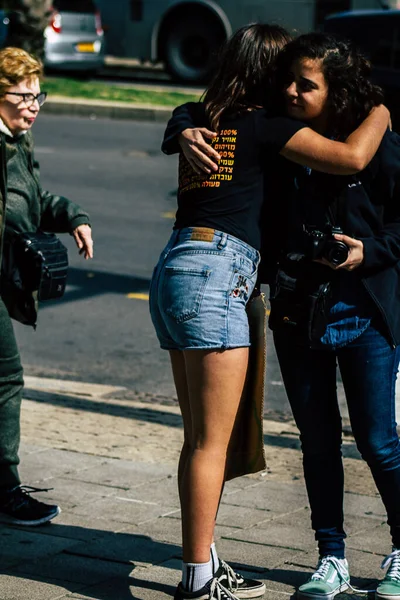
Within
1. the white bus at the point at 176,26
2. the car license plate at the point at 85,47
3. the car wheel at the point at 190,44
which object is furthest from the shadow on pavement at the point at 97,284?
the car license plate at the point at 85,47

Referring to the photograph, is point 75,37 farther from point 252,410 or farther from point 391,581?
point 391,581

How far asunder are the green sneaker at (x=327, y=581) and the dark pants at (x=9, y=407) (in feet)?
4.58

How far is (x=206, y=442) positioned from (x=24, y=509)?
3.93 feet

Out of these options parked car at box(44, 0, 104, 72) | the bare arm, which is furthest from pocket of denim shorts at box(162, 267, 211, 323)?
parked car at box(44, 0, 104, 72)

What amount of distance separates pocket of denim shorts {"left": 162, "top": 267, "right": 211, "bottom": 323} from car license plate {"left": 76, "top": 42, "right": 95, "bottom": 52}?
56.9 feet

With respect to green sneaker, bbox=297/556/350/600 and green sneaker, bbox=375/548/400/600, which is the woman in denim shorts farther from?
green sneaker, bbox=375/548/400/600

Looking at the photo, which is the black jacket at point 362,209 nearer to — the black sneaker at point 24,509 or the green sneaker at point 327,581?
the green sneaker at point 327,581

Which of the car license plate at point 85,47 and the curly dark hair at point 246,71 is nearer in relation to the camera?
the curly dark hair at point 246,71

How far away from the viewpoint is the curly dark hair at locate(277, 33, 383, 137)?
337 centimetres

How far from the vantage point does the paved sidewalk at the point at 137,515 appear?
3.86 m

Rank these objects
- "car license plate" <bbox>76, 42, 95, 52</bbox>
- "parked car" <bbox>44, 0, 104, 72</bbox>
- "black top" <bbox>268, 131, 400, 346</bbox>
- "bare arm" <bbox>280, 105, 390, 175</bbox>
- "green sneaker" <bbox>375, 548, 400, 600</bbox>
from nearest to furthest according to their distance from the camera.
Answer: "bare arm" <bbox>280, 105, 390, 175</bbox> < "black top" <bbox>268, 131, 400, 346</bbox> < "green sneaker" <bbox>375, 548, 400, 600</bbox> < "parked car" <bbox>44, 0, 104, 72</bbox> < "car license plate" <bbox>76, 42, 95, 52</bbox>

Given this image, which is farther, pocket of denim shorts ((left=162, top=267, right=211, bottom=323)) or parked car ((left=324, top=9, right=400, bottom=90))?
parked car ((left=324, top=9, right=400, bottom=90))

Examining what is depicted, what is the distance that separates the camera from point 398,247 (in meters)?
3.46

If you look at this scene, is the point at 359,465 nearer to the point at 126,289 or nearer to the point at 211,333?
the point at 211,333
